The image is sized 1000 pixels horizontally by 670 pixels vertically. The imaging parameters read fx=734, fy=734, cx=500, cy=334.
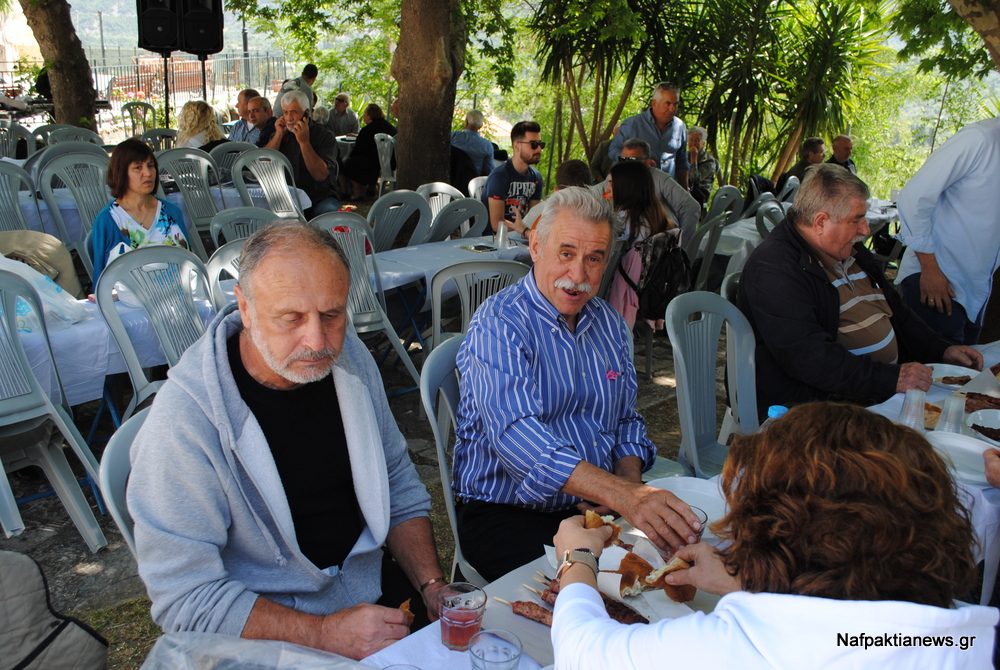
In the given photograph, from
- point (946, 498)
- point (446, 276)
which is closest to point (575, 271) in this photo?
point (946, 498)

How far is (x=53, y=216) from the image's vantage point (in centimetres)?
582

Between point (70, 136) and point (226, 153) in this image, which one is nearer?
point (226, 153)

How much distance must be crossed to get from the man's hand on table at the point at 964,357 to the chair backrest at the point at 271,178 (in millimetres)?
5220

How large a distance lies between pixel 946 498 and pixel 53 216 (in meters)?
6.45

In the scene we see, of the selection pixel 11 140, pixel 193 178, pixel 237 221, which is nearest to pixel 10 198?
pixel 193 178

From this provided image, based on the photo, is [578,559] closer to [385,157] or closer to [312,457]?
[312,457]

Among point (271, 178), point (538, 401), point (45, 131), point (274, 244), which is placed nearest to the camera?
point (274, 244)

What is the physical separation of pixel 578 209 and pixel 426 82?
5620 mm

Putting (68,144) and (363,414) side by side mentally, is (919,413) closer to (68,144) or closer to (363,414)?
(363,414)

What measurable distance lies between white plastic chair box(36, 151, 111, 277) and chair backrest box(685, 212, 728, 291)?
15.5ft

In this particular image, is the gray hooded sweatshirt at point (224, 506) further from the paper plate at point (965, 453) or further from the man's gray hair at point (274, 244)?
the paper plate at point (965, 453)

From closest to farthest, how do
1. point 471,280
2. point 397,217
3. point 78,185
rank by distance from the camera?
1. point 471,280
2. point 397,217
3. point 78,185

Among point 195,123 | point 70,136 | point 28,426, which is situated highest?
point 195,123

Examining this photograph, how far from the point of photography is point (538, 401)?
213cm
